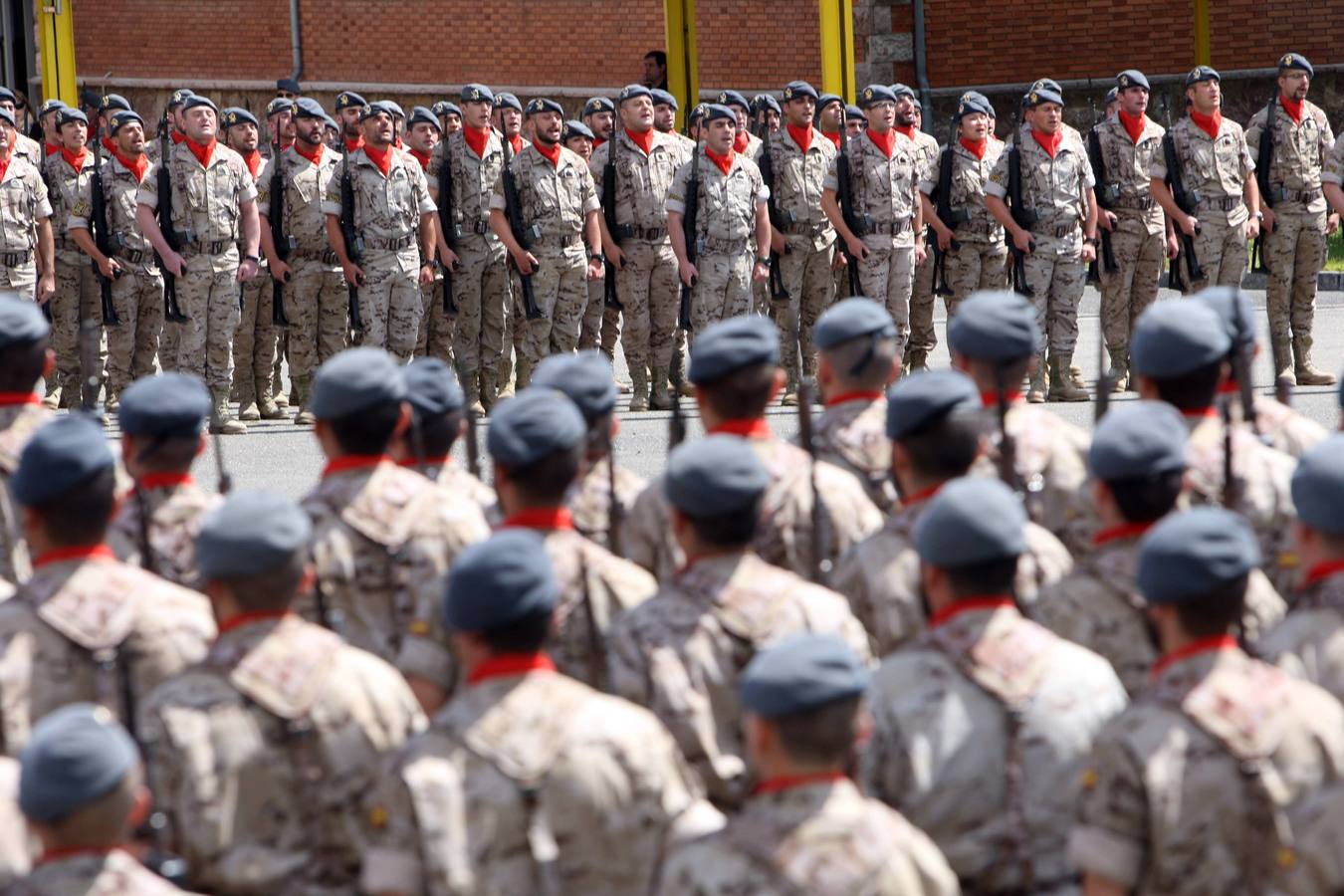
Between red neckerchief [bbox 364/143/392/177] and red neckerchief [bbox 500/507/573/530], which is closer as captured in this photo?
red neckerchief [bbox 500/507/573/530]

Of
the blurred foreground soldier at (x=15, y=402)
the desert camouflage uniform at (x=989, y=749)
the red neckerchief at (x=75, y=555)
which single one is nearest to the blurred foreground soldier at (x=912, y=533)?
the desert camouflage uniform at (x=989, y=749)

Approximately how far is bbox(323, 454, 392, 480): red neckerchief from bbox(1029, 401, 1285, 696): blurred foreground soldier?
1688 millimetres

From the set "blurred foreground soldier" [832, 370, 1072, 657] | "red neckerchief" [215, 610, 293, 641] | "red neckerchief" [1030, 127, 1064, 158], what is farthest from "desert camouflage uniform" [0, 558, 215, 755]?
→ "red neckerchief" [1030, 127, 1064, 158]

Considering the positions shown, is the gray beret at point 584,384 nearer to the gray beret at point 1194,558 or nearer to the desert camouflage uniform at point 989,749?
the desert camouflage uniform at point 989,749

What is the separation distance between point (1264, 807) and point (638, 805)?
1014 mm

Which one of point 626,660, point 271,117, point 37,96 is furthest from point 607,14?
point 626,660

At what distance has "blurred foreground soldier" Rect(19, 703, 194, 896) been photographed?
303 centimetres

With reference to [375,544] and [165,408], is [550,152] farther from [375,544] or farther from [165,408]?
[375,544]

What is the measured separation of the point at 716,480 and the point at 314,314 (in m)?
9.99

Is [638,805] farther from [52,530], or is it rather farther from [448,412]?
[448,412]

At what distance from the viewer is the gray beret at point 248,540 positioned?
3830mm

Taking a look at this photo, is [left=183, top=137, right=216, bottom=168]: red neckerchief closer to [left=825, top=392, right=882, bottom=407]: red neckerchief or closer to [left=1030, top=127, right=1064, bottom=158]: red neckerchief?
[left=1030, top=127, right=1064, bottom=158]: red neckerchief

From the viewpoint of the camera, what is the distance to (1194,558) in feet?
11.4


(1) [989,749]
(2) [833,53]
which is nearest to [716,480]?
(1) [989,749]
